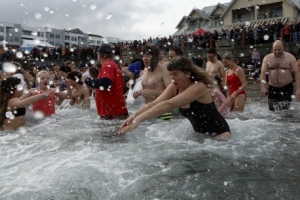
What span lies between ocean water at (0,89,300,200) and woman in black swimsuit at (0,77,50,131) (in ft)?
0.58

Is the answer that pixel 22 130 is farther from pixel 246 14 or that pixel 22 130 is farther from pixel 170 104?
pixel 246 14

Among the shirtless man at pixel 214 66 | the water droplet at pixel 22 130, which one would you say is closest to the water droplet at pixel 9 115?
the water droplet at pixel 22 130

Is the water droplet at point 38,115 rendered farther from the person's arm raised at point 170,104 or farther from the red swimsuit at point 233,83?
the red swimsuit at point 233,83

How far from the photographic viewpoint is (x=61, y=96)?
282 inches

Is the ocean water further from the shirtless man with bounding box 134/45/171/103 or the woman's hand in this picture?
the shirtless man with bounding box 134/45/171/103

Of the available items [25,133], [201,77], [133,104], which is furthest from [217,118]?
[25,133]

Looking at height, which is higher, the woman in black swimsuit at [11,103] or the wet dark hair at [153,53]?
the wet dark hair at [153,53]

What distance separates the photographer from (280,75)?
23.4ft

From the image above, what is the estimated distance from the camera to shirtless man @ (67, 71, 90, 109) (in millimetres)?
7064

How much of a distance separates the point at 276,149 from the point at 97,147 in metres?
2.28

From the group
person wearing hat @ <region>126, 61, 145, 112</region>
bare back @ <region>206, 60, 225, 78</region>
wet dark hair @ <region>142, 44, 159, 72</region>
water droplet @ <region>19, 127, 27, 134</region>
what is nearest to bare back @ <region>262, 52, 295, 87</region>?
bare back @ <region>206, 60, 225, 78</region>

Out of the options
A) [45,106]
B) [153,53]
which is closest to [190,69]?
[153,53]

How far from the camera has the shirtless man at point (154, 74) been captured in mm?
5287

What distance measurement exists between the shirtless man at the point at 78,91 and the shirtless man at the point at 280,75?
3.90m
